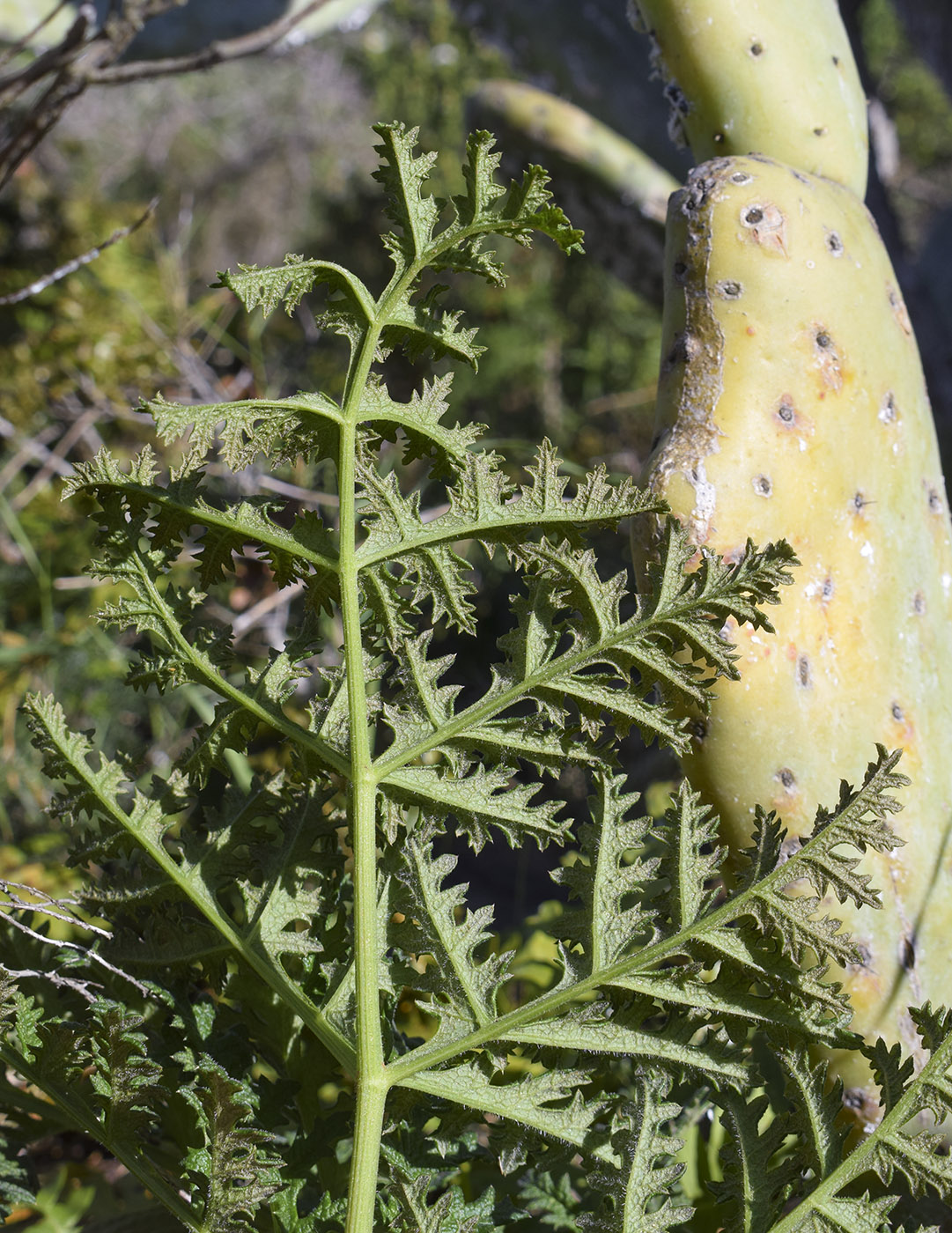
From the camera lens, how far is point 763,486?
61cm

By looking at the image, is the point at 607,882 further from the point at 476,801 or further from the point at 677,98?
the point at 677,98

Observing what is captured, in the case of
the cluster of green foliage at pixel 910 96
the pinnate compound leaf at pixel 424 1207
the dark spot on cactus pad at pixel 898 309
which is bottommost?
the pinnate compound leaf at pixel 424 1207

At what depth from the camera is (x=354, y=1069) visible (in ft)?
1.73

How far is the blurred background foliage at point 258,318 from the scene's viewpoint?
1.72 m

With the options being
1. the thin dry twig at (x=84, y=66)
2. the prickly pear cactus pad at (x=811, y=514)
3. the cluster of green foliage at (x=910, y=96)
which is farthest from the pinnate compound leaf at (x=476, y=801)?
the cluster of green foliage at (x=910, y=96)

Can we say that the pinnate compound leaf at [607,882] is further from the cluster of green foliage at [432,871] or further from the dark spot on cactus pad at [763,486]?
the dark spot on cactus pad at [763,486]

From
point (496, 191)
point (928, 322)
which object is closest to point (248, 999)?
point (496, 191)

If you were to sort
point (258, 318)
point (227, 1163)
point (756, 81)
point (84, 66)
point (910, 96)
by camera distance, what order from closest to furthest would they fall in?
point (227, 1163)
point (756, 81)
point (84, 66)
point (258, 318)
point (910, 96)

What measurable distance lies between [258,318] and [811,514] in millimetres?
1893

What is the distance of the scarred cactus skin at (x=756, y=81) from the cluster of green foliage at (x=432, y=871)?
0.34 meters

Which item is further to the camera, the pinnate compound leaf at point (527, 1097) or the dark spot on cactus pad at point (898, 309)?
the dark spot on cactus pad at point (898, 309)

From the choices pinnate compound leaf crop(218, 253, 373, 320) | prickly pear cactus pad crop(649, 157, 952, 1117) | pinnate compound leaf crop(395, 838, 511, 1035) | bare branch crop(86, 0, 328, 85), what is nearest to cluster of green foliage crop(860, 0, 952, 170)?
bare branch crop(86, 0, 328, 85)

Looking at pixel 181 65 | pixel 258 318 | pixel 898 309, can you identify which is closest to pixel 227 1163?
pixel 898 309

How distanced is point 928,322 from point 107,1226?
197 centimetres
